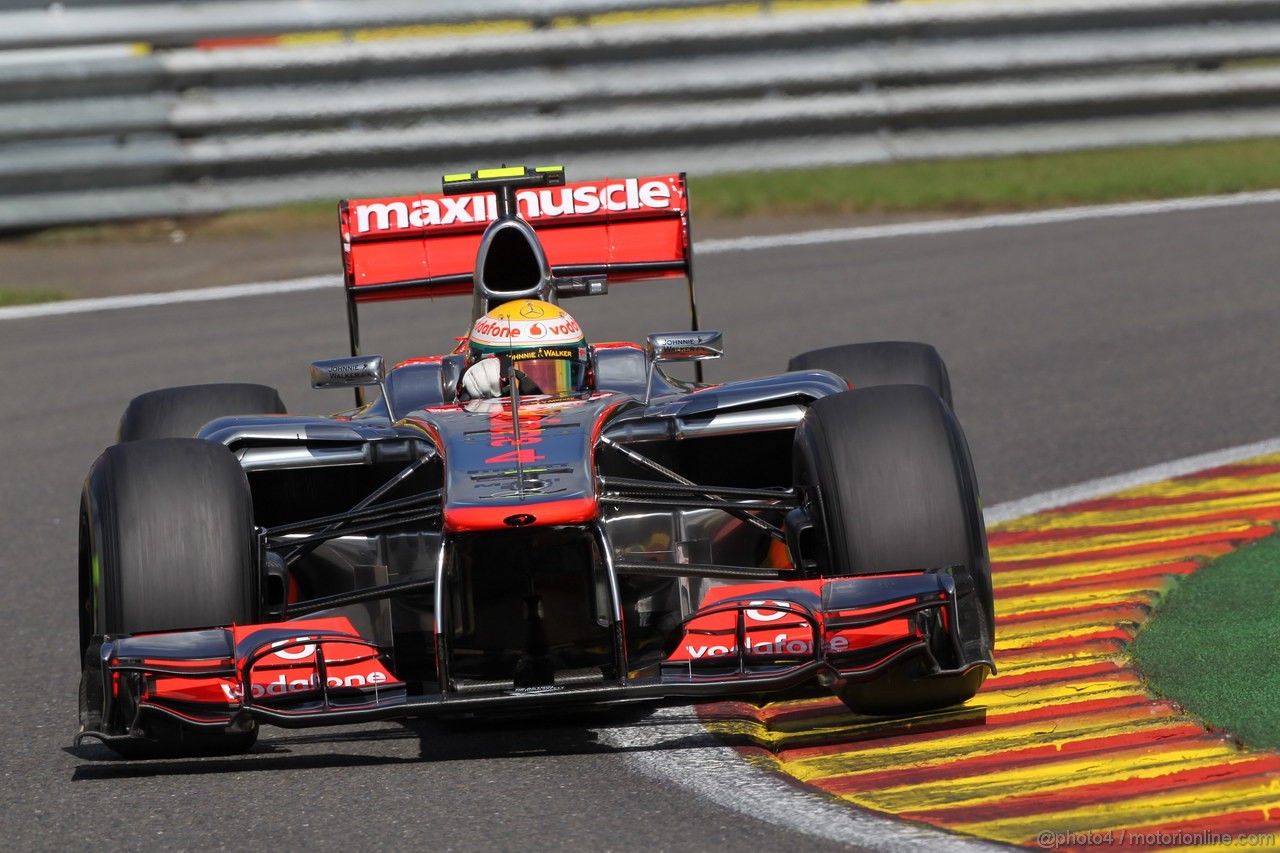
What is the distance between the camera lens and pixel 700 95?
14766 mm

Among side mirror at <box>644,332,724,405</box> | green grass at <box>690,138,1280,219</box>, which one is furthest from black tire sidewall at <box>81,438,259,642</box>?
green grass at <box>690,138,1280,219</box>

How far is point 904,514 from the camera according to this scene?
5262mm

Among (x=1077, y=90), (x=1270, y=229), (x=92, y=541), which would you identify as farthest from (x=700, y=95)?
(x=92, y=541)

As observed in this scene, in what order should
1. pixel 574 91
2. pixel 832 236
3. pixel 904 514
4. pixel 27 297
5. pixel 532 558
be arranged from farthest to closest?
pixel 574 91 < pixel 832 236 < pixel 27 297 < pixel 532 558 < pixel 904 514

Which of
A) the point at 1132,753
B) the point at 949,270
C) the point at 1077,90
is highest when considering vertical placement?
the point at 1077,90

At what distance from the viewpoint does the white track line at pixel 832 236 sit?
42.9ft

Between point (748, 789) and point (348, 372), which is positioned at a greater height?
point (348, 372)

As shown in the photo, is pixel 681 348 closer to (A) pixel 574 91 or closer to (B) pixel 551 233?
(B) pixel 551 233

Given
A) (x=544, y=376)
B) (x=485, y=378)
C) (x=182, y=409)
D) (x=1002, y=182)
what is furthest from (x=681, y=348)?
(x=1002, y=182)

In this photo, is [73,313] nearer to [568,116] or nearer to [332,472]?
[568,116]

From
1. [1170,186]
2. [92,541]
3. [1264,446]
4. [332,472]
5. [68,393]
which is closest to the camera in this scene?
[92,541]

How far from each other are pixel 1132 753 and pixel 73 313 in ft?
31.1

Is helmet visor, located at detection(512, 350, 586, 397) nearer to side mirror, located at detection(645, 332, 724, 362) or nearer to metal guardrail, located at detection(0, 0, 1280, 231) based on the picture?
side mirror, located at detection(645, 332, 724, 362)

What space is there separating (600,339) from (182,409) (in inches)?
174
